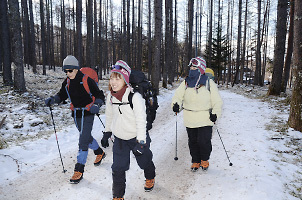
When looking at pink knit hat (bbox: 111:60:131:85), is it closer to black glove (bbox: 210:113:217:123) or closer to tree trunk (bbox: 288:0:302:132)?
black glove (bbox: 210:113:217:123)

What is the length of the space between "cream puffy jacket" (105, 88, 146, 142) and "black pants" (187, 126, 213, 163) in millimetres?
1546

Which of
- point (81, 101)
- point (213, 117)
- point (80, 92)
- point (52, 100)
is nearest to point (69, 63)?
point (80, 92)

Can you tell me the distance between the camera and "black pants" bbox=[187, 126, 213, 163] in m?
4.09

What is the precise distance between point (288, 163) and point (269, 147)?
87 cm


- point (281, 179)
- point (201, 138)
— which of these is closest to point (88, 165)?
point (201, 138)

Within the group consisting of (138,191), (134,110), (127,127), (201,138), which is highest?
(134,110)

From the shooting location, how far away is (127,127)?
3.12 meters

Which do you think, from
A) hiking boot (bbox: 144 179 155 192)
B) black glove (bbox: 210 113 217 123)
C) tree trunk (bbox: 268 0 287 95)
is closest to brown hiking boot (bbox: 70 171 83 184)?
hiking boot (bbox: 144 179 155 192)

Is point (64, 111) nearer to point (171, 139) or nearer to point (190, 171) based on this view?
point (171, 139)

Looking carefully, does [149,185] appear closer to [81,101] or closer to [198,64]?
[81,101]

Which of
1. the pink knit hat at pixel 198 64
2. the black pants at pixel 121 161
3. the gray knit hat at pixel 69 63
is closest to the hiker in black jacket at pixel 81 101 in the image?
the gray knit hat at pixel 69 63

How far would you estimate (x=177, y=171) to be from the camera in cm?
426

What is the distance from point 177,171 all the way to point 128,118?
192 cm

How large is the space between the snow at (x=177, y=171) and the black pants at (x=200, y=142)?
1.07 feet
